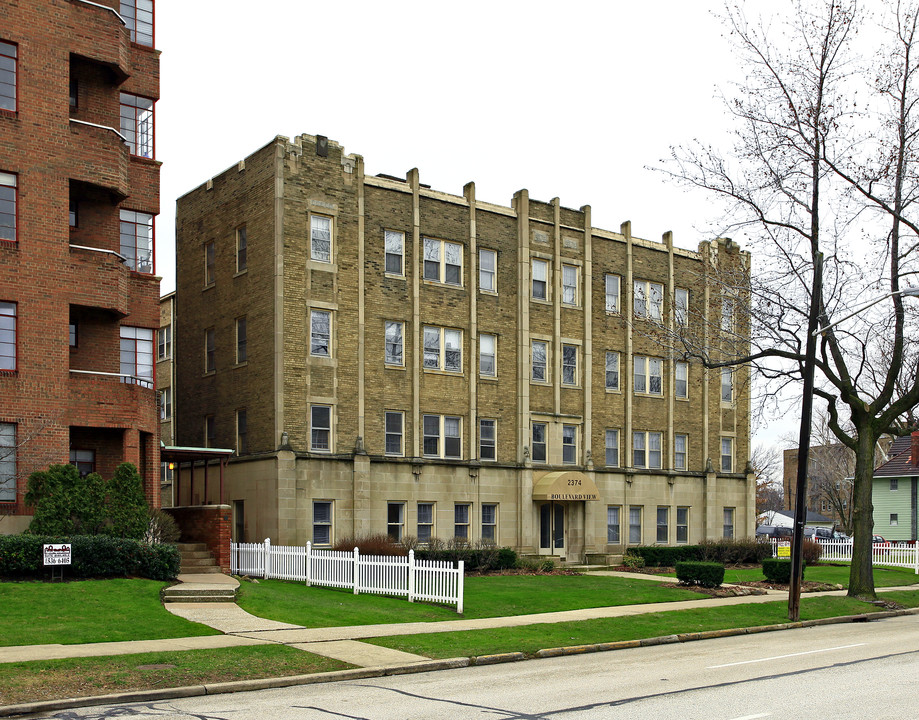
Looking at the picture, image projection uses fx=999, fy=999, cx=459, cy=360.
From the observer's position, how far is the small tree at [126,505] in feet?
85.5

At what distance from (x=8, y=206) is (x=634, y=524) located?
2812 cm

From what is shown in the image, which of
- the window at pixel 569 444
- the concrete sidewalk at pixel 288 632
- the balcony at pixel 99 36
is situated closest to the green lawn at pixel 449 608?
the concrete sidewalk at pixel 288 632

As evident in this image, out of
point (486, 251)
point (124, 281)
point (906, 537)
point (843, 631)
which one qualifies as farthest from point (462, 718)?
point (906, 537)

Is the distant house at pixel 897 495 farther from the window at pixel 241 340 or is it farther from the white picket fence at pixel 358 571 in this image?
the white picket fence at pixel 358 571

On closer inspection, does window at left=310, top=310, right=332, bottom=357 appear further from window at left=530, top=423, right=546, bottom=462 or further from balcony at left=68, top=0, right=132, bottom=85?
window at left=530, top=423, right=546, bottom=462

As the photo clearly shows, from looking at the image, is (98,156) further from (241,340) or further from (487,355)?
(487,355)

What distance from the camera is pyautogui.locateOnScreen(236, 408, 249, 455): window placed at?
35.4 meters

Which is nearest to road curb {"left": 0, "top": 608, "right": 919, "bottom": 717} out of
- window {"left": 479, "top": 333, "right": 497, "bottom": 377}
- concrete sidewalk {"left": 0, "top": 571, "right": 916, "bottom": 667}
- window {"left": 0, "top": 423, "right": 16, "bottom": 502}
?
concrete sidewalk {"left": 0, "top": 571, "right": 916, "bottom": 667}

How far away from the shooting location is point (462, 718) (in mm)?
11617

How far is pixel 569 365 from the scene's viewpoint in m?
41.9

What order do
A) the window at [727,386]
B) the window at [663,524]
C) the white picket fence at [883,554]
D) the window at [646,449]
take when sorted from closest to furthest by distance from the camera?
the white picket fence at [883,554]
the window at [646,449]
the window at [663,524]
the window at [727,386]


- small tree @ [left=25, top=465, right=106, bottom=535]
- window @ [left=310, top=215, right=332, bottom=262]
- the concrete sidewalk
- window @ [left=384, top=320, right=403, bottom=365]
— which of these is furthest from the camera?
window @ [left=384, top=320, right=403, bottom=365]

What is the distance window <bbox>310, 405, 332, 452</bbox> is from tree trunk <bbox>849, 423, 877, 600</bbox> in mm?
17159

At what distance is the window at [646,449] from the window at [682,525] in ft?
8.38
